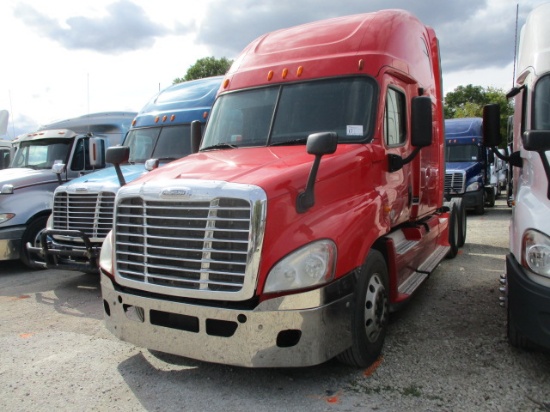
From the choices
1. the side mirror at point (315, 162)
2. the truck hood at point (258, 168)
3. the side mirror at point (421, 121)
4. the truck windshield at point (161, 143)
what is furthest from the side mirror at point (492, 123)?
the truck windshield at point (161, 143)

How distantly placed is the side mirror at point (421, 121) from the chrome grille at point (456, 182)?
10081 millimetres

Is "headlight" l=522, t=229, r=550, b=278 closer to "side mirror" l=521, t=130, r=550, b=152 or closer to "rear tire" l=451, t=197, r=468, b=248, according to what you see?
"side mirror" l=521, t=130, r=550, b=152

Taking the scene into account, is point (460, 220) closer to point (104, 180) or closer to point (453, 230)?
point (453, 230)

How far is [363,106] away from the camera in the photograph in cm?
443

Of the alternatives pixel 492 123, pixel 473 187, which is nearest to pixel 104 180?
pixel 492 123

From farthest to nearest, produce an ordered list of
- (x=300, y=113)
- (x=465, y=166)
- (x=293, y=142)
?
(x=465, y=166) → (x=300, y=113) → (x=293, y=142)

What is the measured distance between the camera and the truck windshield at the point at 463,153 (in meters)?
15.1

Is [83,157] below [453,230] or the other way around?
the other way around

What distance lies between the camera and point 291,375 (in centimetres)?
378

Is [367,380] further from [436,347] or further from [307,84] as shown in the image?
[307,84]

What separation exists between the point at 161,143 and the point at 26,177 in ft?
7.94

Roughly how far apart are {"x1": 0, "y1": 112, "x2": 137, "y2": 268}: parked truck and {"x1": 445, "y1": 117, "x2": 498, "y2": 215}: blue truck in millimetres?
9992

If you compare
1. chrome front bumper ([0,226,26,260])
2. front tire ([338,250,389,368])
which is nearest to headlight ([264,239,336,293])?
front tire ([338,250,389,368])

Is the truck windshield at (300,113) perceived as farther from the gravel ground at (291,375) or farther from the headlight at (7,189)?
the headlight at (7,189)
